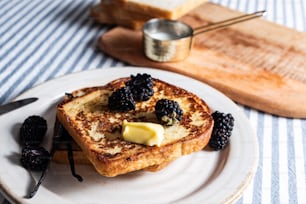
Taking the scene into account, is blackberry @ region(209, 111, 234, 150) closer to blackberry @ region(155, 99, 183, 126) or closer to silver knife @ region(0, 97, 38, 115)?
blackberry @ region(155, 99, 183, 126)

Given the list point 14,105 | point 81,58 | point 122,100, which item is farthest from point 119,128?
point 81,58

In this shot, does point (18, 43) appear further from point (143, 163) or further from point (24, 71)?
point (143, 163)

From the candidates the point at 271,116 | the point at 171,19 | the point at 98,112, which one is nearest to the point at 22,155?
the point at 98,112

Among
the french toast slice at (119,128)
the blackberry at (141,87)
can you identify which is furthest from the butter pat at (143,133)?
the blackberry at (141,87)

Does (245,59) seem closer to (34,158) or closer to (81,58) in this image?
(81,58)

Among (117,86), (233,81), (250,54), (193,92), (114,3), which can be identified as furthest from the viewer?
(114,3)

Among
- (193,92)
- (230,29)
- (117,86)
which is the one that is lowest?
(230,29)

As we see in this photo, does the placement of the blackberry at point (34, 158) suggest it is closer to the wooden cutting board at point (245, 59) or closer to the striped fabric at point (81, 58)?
the striped fabric at point (81, 58)
